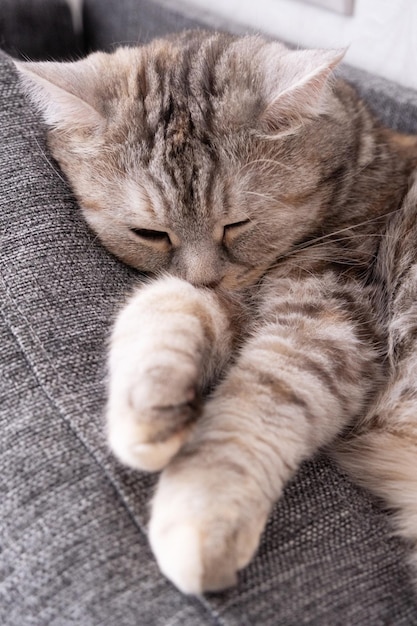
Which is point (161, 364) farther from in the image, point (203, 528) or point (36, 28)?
point (36, 28)

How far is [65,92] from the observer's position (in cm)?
108

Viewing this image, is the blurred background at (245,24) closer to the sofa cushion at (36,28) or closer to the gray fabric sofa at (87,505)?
the sofa cushion at (36,28)

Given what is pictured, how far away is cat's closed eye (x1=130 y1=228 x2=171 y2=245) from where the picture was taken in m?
1.16

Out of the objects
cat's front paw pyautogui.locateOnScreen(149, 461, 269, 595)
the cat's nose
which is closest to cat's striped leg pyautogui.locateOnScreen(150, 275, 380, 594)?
cat's front paw pyautogui.locateOnScreen(149, 461, 269, 595)

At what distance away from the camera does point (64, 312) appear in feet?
3.43

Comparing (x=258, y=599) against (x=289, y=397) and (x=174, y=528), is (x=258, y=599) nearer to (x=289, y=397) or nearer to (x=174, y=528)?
(x=174, y=528)

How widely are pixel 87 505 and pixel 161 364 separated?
0.65ft

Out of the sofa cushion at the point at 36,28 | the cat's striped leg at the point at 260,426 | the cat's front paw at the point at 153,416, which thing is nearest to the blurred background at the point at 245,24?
the sofa cushion at the point at 36,28

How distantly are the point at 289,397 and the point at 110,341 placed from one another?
0.28 metres

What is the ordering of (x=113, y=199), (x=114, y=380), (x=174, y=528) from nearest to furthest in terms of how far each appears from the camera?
(x=174, y=528) → (x=114, y=380) → (x=113, y=199)

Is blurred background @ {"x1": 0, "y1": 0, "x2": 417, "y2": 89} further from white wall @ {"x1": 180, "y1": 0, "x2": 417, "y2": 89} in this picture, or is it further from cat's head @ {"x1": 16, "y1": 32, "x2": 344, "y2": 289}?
cat's head @ {"x1": 16, "y1": 32, "x2": 344, "y2": 289}

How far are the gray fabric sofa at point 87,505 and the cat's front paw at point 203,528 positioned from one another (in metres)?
0.04

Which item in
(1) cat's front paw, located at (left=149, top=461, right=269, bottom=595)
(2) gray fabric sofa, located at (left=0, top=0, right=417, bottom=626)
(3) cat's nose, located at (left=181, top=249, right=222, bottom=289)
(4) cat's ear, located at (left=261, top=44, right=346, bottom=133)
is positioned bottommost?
(2) gray fabric sofa, located at (left=0, top=0, right=417, bottom=626)

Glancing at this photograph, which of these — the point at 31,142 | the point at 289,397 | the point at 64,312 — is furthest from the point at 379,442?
the point at 31,142
